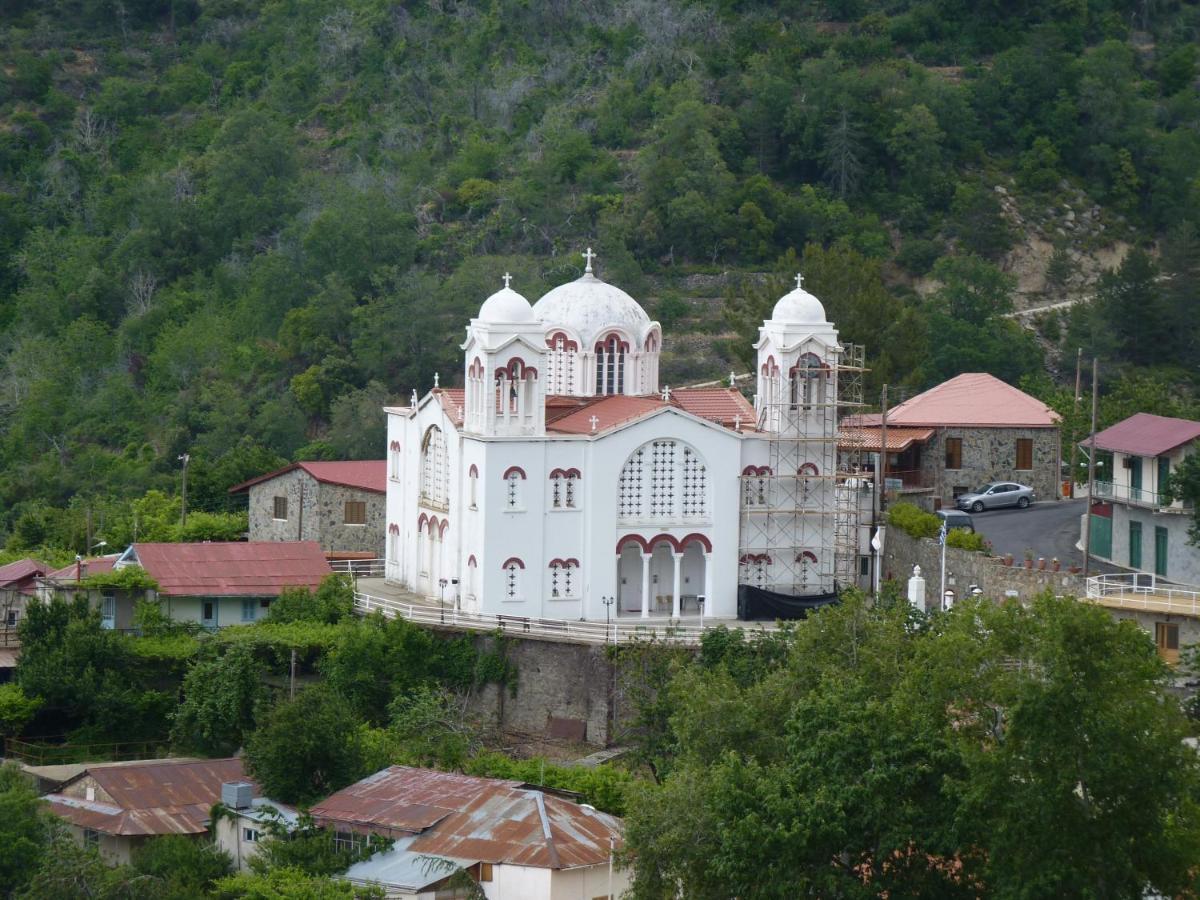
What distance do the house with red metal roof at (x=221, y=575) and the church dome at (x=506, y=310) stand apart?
8396 mm

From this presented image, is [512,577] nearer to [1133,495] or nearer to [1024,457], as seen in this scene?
[1133,495]

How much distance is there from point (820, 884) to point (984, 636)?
5545 millimetres

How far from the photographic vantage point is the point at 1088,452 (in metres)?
66.8

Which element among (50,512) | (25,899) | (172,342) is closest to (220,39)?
(172,342)

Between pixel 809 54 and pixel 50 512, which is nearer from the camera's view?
pixel 50 512

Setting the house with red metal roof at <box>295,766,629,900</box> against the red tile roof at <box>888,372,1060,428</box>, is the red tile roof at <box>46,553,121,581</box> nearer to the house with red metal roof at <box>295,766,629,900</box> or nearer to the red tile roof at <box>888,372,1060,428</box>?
the house with red metal roof at <box>295,766,629,900</box>

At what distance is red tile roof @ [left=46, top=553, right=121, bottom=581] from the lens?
64375mm

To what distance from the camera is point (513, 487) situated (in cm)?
6194

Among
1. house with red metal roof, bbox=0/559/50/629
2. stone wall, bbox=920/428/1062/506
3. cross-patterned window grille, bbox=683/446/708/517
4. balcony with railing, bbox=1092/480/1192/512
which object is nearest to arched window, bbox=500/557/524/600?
cross-patterned window grille, bbox=683/446/708/517

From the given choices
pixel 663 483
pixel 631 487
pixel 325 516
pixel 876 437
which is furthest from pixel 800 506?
pixel 325 516

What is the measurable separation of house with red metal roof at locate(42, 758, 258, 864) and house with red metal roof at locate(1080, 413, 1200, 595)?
70.9 ft

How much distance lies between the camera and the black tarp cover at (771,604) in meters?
62.5

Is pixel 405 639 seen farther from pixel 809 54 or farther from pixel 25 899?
pixel 809 54

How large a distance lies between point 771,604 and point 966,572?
15.6 ft
